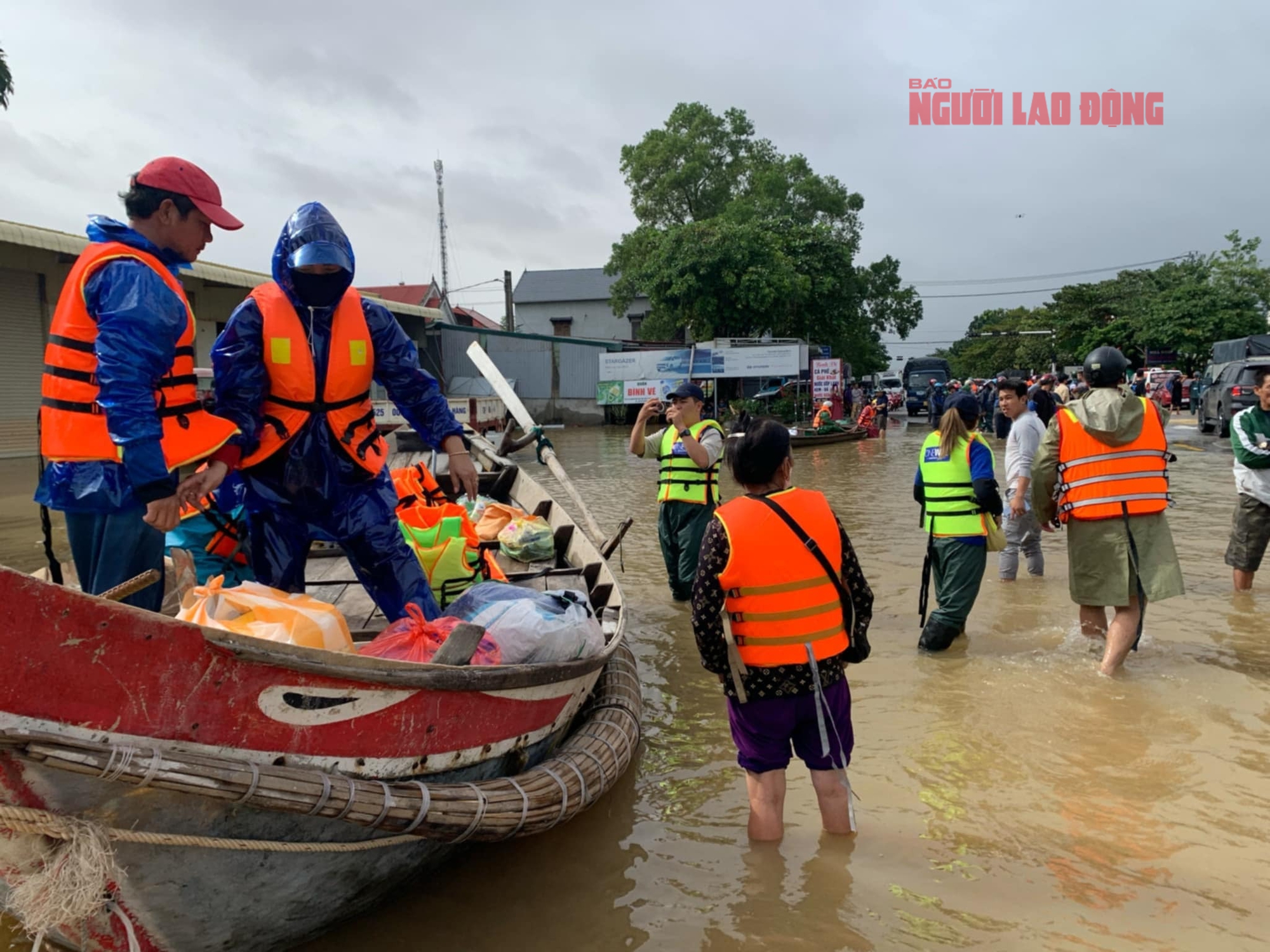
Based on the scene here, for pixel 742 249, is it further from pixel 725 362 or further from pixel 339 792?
pixel 339 792

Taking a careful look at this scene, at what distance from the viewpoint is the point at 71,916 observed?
1885 millimetres

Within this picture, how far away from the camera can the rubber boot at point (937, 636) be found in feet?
16.5

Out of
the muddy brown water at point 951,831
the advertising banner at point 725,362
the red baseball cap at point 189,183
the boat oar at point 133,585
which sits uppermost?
the advertising banner at point 725,362

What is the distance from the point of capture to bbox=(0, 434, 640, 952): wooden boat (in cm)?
179

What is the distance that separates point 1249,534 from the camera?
5859mm

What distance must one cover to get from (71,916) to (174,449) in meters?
1.38

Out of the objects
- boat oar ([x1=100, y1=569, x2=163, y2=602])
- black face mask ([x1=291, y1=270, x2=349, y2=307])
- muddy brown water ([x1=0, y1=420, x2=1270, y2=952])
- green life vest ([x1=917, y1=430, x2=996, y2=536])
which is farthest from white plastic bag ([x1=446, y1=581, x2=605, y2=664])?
green life vest ([x1=917, y1=430, x2=996, y2=536])

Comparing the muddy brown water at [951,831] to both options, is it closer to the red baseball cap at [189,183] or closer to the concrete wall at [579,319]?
the red baseball cap at [189,183]

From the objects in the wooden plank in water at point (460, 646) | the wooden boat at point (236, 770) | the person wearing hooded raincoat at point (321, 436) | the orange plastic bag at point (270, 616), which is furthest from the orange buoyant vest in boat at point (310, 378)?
the wooden boat at point (236, 770)

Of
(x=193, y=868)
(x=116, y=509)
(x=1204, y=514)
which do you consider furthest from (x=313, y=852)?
(x=1204, y=514)

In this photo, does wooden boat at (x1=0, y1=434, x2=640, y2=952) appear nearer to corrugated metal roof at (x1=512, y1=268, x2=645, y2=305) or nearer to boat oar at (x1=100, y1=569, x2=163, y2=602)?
boat oar at (x1=100, y1=569, x2=163, y2=602)

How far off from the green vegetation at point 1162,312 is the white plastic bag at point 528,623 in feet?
90.2

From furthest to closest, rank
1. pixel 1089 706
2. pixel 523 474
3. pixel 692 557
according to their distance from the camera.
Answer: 1. pixel 523 474
2. pixel 692 557
3. pixel 1089 706

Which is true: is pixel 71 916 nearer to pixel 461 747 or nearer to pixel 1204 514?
pixel 461 747
